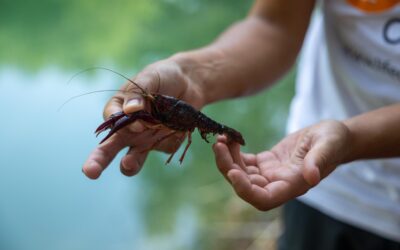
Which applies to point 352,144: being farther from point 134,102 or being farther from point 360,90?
point 134,102

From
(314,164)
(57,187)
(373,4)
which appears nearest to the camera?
(314,164)

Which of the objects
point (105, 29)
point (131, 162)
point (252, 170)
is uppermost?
point (105, 29)

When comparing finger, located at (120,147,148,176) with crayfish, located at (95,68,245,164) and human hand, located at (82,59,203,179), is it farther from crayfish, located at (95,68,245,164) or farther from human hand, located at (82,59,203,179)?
crayfish, located at (95,68,245,164)

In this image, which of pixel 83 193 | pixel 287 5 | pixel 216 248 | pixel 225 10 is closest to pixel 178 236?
pixel 216 248

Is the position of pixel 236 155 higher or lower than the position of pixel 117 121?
lower

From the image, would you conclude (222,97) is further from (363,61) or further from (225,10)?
(225,10)

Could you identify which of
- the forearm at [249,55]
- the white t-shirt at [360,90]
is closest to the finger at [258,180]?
the forearm at [249,55]

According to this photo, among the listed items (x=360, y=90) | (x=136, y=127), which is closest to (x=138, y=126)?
(x=136, y=127)

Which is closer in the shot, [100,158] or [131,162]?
[100,158]
